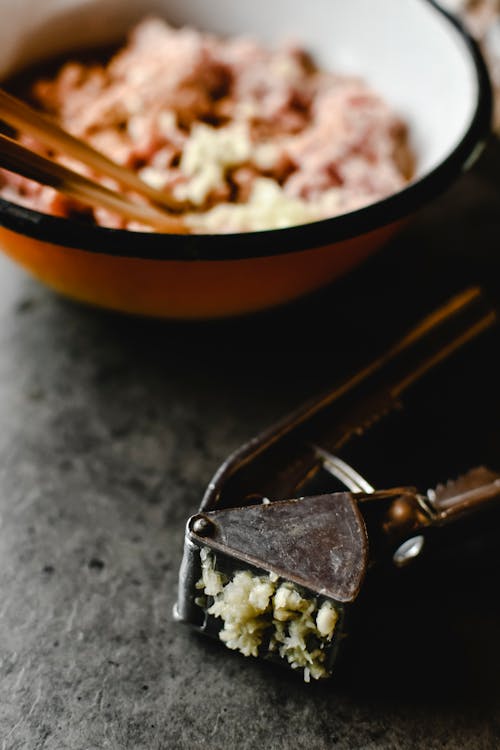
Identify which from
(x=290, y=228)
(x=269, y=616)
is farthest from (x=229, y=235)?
(x=269, y=616)

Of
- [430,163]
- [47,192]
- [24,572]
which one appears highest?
[430,163]

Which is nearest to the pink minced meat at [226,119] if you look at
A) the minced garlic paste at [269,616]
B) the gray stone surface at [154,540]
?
the gray stone surface at [154,540]

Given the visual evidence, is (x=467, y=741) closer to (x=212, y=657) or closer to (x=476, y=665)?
(x=476, y=665)

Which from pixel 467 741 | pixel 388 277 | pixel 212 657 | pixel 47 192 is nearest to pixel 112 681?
pixel 212 657

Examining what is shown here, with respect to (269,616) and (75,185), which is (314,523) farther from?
(75,185)

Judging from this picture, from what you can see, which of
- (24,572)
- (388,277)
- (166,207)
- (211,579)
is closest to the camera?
(211,579)

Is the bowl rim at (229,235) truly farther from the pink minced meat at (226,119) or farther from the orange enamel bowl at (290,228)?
the pink minced meat at (226,119)
